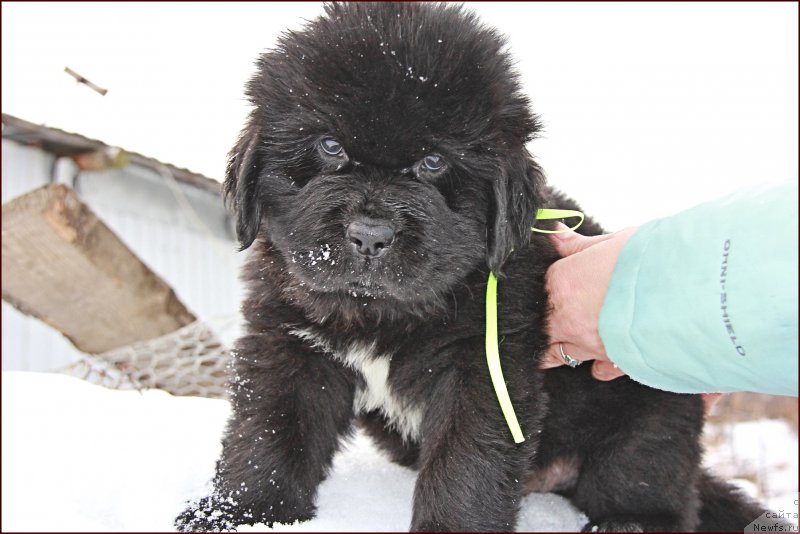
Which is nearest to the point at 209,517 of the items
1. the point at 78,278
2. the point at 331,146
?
the point at 331,146

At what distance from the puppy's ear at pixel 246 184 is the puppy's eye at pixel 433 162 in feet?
1.59

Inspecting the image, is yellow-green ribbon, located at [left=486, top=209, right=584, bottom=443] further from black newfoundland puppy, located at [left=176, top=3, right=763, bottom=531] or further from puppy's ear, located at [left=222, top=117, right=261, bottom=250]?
puppy's ear, located at [left=222, top=117, right=261, bottom=250]

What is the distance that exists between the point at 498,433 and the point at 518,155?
2.53 feet

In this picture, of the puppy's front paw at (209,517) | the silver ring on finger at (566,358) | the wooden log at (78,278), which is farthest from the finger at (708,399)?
the wooden log at (78,278)

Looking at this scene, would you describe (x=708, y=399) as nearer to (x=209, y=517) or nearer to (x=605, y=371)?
(x=605, y=371)

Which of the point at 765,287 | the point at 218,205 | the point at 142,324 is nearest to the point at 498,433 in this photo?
the point at 765,287

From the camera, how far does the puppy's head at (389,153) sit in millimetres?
1729

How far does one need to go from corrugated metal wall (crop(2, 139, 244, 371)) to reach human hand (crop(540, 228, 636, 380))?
8.25 feet

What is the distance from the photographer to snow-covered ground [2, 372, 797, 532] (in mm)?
1882

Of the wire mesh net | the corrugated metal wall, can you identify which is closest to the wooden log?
the wire mesh net

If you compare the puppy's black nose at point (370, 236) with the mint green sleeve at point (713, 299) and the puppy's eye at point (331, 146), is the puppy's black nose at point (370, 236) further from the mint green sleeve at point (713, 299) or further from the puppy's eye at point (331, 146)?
the mint green sleeve at point (713, 299)

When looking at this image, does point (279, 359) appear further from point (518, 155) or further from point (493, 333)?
point (518, 155)

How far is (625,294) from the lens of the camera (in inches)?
66.9

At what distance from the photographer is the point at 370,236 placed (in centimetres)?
170
